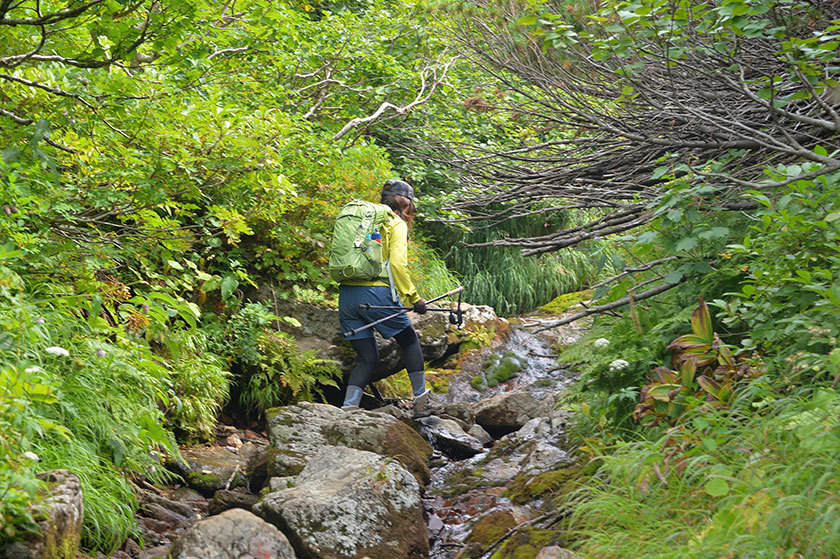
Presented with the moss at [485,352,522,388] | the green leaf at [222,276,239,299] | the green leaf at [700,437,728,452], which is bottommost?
the moss at [485,352,522,388]

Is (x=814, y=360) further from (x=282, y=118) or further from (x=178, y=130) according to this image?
(x=282, y=118)

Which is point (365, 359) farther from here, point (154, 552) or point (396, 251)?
point (154, 552)

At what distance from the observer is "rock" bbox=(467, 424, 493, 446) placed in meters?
7.11

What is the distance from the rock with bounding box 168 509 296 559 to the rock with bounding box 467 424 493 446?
371 centimetres

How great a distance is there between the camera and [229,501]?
187 inches

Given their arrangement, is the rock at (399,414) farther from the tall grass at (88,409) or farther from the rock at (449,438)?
the tall grass at (88,409)

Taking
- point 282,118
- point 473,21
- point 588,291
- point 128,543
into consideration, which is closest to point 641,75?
point 473,21

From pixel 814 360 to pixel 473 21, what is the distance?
3.73 meters

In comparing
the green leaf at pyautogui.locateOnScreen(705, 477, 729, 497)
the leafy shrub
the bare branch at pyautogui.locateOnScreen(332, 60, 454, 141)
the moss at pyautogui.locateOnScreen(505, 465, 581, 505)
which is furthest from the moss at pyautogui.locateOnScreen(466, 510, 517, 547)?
the bare branch at pyautogui.locateOnScreen(332, 60, 454, 141)

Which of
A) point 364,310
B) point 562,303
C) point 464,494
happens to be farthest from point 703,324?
point 562,303

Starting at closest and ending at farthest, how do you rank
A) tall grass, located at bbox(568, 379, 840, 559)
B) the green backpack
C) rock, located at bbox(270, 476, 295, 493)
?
tall grass, located at bbox(568, 379, 840, 559)
rock, located at bbox(270, 476, 295, 493)
the green backpack

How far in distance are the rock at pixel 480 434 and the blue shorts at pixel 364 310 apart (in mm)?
1373

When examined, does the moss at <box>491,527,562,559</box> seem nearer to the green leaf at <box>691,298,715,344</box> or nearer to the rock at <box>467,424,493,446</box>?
the green leaf at <box>691,298,715,344</box>

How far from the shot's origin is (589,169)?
563 cm
